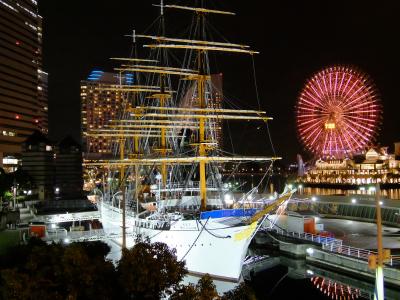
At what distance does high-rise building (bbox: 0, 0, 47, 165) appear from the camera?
109125 mm

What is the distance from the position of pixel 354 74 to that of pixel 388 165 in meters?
63.6

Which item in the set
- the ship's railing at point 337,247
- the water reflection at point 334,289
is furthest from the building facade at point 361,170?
the water reflection at point 334,289

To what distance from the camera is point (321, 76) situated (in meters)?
79.6

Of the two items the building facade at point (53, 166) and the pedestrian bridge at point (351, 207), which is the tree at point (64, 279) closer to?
the pedestrian bridge at point (351, 207)

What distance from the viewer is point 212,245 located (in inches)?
1096

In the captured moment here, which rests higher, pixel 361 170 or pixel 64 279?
pixel 361 170

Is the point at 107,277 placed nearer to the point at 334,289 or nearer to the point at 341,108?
the point at 334,289

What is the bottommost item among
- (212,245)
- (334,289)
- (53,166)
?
(334,289)

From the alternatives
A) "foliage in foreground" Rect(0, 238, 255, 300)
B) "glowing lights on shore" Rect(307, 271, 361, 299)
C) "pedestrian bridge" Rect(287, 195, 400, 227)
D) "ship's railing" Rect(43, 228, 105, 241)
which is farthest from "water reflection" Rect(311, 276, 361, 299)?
"ship's railing" Rect(43, 228, 105, 241)

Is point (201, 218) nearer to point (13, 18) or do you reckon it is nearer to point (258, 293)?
point (258, 293)

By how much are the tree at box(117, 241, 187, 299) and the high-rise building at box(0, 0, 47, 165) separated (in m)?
100

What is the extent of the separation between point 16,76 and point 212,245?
99.9 m

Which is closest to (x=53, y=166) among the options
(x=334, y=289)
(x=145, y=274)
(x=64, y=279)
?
(x=334, y=289)

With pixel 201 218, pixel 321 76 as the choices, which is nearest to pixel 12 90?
pixel 321 76
